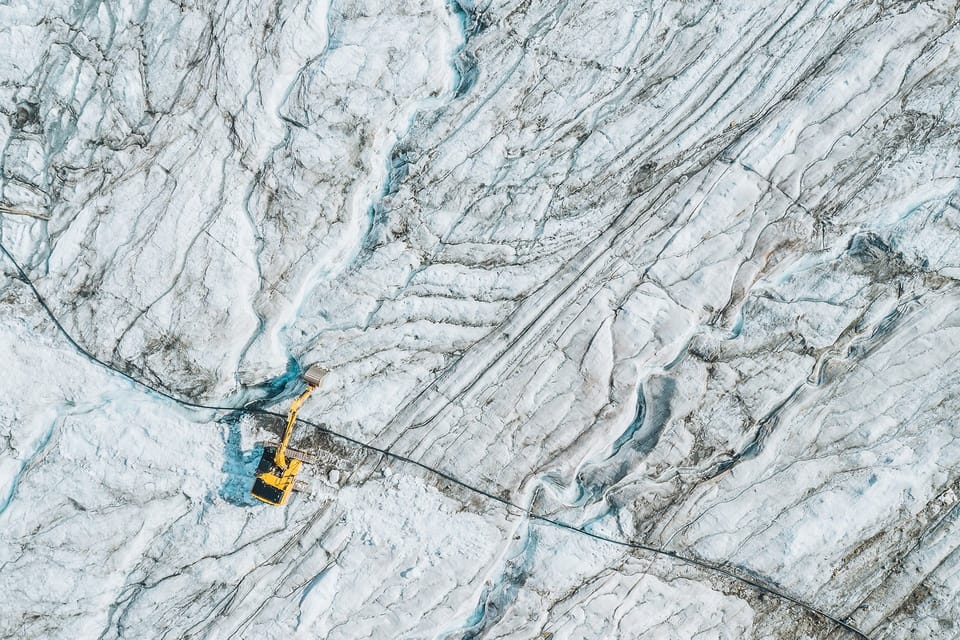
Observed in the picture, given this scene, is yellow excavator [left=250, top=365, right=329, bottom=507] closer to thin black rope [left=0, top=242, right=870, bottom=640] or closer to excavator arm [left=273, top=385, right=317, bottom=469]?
excavator arm [left=273, top=385, right=317, bottom=469]

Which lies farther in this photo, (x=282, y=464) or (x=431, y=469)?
(x=431, y=469)

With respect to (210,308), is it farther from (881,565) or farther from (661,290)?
(881,565)

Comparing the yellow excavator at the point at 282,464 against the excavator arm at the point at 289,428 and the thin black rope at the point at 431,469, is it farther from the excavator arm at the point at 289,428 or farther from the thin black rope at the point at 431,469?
the thin black rope at the point at 431,469

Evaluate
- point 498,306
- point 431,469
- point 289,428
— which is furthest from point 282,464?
point 498,306

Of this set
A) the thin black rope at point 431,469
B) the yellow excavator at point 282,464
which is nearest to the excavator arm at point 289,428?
the yellow excavator at point 282,464

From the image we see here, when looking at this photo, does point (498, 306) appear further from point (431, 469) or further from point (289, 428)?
point (289, 428)
